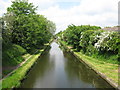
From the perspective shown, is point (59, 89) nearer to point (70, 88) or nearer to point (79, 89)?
point (70, 88)

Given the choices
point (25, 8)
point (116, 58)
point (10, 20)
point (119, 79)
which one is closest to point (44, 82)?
point (119, 79)

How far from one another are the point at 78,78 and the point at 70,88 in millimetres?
3125

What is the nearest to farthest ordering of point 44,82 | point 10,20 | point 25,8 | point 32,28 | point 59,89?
point 59,89 → point 44,82 → point 10,20 → point 32,28 → point 25,8

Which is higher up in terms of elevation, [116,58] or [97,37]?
[97,37]

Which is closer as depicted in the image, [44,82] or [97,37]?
[44,82]

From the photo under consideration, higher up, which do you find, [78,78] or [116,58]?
[116,58]

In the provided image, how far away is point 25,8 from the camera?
112 ft

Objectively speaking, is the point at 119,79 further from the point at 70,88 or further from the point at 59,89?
the point at 59,89

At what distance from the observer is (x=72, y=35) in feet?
→ 101

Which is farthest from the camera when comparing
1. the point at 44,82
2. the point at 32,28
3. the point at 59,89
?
the point at 32,28

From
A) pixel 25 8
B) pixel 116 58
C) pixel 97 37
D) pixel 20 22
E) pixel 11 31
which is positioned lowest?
pixel 116 58

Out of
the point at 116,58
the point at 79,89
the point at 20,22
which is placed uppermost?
the point at 20,22

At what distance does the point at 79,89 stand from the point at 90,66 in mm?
6964

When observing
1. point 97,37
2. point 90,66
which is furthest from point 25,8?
point 90,66
